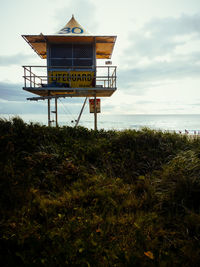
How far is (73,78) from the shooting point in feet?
43.3

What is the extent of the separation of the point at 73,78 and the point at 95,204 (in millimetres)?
11454

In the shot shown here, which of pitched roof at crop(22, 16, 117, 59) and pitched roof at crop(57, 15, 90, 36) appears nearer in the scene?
pitched roof at crop(22, 16, 117, 59)

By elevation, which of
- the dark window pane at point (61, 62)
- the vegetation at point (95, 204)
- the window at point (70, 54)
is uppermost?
the window at point (70, 54)

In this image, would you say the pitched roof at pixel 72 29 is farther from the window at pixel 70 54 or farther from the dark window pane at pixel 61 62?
the dark window pane at pixel 61 62

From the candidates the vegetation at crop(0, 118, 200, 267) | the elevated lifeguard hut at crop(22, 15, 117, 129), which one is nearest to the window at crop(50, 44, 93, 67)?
the elevated lifeguard hut at crop(22, 15, 117, 129)

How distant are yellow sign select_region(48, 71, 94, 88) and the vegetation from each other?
7.53m

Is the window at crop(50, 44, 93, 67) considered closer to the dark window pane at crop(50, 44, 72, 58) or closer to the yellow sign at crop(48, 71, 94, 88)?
the dark window pane at crop(50, 44, 72, 58)

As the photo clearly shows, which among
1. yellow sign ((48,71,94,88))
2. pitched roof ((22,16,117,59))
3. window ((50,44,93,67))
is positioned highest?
pitched roof ((22,16,117,59))

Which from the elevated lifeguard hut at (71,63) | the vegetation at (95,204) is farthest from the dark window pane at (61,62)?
the vegetation at (95,204)

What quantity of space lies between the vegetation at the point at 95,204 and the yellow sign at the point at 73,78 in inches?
296

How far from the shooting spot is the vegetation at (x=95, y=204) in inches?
95.7

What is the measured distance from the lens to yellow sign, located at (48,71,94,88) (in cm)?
1318

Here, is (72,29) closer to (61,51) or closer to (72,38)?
(72,38)

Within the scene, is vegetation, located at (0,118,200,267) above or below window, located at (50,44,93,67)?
below
